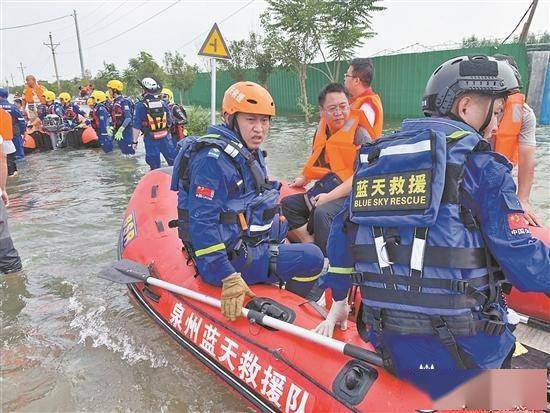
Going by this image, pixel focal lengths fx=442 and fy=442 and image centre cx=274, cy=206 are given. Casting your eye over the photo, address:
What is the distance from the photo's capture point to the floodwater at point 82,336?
8.87ft

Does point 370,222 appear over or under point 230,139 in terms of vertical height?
under

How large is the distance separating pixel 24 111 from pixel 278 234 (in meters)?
15.0

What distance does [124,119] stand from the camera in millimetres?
11031

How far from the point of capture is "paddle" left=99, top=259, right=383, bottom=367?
182 centimetres

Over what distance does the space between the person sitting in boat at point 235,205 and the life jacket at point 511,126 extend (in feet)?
5.81

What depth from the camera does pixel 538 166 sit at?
7676 millimetres

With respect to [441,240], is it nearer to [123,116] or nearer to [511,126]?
[511,126]

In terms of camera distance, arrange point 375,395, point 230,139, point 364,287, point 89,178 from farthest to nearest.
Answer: point 89,178 → point 230,139 → point 375,395 → point 364,287

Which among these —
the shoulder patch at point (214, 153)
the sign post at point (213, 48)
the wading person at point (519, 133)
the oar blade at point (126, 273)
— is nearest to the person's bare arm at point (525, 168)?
the wading person at point (519, 133)

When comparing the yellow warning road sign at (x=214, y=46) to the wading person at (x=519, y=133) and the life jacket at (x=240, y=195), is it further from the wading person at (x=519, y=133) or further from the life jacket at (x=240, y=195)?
the wading person at (x=519, y=133)

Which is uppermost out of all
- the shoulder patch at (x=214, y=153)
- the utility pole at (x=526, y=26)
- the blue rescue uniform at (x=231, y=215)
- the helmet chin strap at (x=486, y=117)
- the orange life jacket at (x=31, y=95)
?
the utility pole at (x=526, y=26)

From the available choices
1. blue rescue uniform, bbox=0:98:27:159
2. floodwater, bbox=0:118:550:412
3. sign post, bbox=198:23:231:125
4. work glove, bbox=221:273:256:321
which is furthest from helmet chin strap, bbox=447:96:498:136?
blue rescue uniform, bbox=0:98:27:159

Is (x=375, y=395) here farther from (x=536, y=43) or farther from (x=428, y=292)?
(x=536, y=43)

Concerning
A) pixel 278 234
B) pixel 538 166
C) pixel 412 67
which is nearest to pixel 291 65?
pixel 412 67
